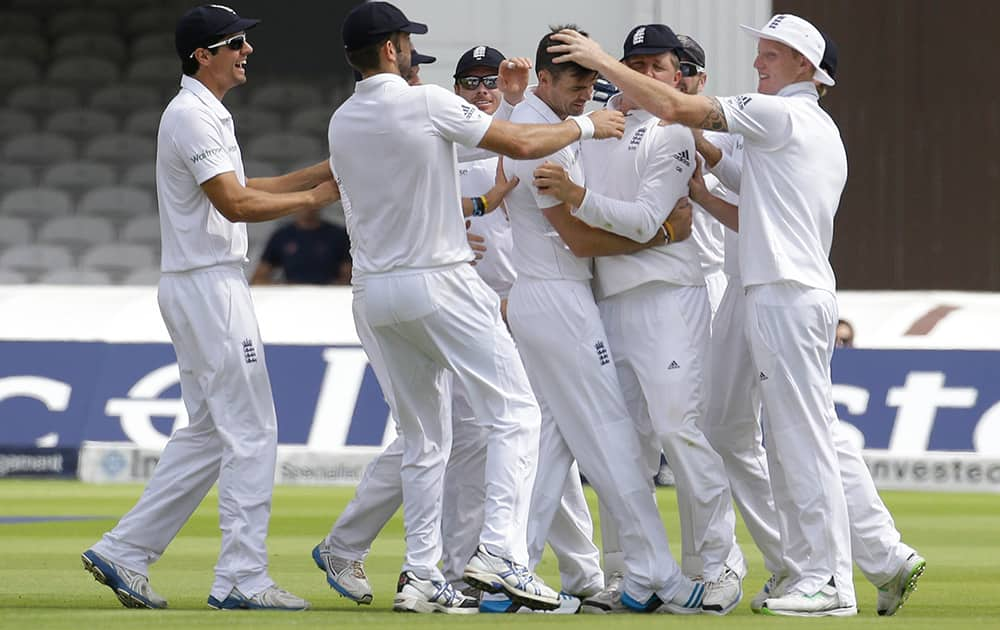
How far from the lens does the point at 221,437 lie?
7117mm

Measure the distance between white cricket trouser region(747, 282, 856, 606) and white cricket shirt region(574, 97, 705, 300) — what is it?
430mm

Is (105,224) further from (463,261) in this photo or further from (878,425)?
(463,261)

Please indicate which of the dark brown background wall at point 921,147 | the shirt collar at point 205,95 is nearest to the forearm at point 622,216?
the shirt collar at point 205,95

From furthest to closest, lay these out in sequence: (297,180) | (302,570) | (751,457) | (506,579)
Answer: (302,570)
(297,180)
(751,457)
(506,579)

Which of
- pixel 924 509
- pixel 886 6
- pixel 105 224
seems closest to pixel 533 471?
pixel 924 509

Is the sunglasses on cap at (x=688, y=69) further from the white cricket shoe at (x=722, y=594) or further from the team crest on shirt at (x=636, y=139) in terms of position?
the white cricket shoe at (x=722, y=594)

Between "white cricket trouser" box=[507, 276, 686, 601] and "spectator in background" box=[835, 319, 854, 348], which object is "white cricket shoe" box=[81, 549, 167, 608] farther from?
"spectator in background" box=[835, 319, 854, 348]

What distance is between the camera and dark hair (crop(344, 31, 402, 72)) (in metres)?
6.79

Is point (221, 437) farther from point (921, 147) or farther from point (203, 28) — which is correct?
point (921, 147)

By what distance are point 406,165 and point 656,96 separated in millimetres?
928

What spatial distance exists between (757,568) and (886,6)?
983 centimetres

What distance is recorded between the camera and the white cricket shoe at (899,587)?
686 centimetres

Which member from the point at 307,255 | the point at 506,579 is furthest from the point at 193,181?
the point at 307,255

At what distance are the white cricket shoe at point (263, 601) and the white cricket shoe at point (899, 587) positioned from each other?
2.14 metres
